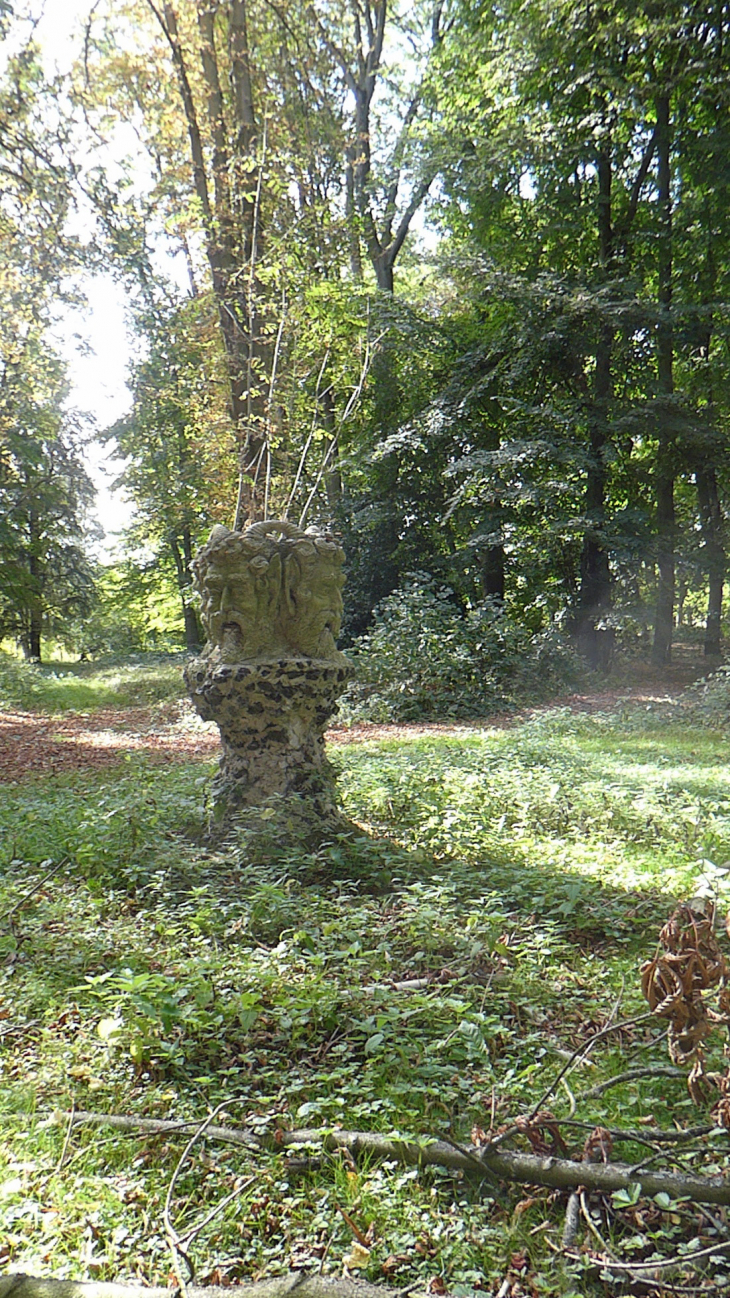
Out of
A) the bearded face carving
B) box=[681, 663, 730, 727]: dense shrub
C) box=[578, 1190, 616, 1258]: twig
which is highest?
the bearded face carving

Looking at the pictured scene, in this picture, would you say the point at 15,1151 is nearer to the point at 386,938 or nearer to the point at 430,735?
the point at 386,938

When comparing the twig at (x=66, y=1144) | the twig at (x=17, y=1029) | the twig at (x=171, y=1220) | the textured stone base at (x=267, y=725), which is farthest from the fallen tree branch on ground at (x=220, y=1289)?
the textured stone base at (x=267, y=725)

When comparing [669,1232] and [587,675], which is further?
[587,675]

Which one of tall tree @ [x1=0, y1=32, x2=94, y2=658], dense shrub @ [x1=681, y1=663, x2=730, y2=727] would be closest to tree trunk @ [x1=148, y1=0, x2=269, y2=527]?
tall tree @ [x1=0, y1=32, x2=94, y2=658]

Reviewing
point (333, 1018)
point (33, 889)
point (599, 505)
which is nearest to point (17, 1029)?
point (333, 1018)

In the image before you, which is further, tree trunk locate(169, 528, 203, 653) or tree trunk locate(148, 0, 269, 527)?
tree trunk locate(169, 528, 203, 653)

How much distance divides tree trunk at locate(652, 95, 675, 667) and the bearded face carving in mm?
11552

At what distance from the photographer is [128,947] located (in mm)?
3484

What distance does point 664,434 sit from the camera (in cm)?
1523

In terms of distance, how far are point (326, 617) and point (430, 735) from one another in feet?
18.2

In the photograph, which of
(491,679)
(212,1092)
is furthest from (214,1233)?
(491,679)

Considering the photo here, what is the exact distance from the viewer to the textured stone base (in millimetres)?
5223

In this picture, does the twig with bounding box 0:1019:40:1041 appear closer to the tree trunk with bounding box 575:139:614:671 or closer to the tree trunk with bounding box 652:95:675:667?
the tree trunk with bounding box 575:139:614:671

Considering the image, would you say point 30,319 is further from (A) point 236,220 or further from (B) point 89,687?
(B) point 89,687
